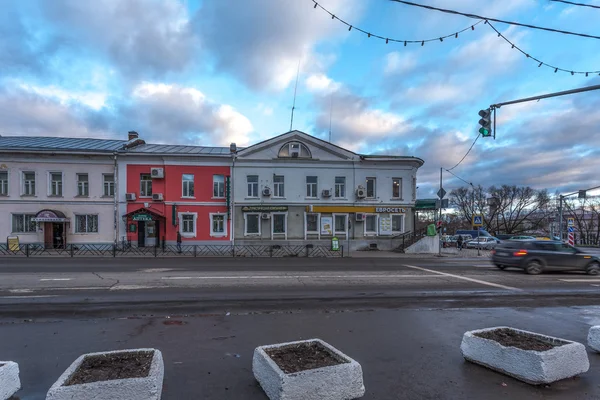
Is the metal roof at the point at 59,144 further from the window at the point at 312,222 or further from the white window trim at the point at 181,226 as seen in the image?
the window at the point at 312,222

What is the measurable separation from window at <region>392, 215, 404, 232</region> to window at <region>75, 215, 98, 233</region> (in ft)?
77.2

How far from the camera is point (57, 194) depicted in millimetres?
26359

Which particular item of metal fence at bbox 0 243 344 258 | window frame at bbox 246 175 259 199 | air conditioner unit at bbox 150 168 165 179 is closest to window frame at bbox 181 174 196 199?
air conditioner unit at bbox 150 168 165 179

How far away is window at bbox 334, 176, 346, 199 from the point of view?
1123 inches

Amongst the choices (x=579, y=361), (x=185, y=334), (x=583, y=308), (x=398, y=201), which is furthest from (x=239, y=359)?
(x=398, y=201)

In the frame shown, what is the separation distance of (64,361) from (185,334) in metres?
1.69

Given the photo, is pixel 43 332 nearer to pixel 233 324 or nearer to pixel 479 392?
pixel 233 324

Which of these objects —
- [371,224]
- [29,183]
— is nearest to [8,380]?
[371,224]

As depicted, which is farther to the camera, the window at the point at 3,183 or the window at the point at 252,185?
the window at the point at 252,185

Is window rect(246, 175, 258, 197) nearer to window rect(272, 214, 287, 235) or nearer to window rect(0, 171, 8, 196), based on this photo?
window rect(272, 214, 287, 235)

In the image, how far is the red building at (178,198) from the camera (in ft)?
87.5

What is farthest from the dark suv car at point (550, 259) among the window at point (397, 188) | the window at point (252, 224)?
the window at point (252, 224)

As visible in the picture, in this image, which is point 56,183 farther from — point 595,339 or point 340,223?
point 595,339

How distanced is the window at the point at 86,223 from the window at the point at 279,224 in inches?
537
